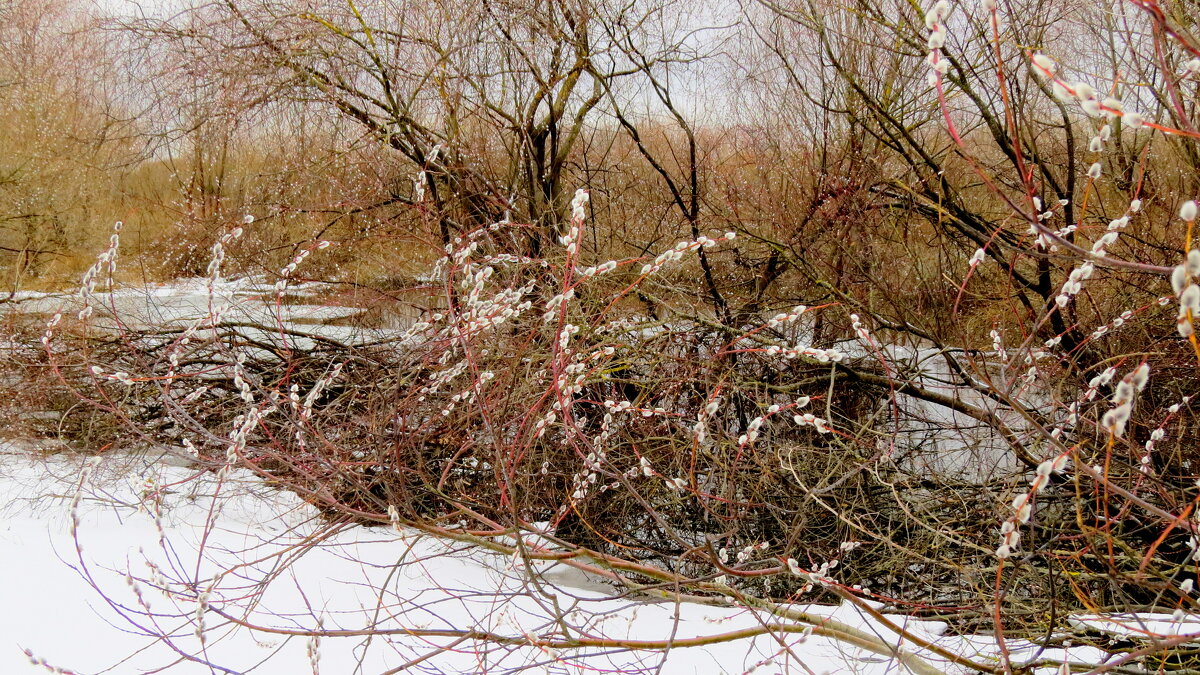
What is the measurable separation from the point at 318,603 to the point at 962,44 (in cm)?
384

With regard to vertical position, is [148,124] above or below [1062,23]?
below

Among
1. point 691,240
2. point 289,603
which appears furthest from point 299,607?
point 691,240

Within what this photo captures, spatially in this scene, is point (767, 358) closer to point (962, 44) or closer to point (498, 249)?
point (498, 249)

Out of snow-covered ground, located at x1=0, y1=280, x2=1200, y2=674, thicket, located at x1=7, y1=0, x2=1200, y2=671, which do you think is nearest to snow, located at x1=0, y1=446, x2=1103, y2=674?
snow-covered ground, located at x1=0, y1=280, x2=1200, y2=674

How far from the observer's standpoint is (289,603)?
8.45 feet

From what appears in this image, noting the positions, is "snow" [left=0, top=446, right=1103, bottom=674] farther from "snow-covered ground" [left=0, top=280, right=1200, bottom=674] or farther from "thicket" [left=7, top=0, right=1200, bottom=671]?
"thicket" [left=7, top=0, right=1200, bottom=671]

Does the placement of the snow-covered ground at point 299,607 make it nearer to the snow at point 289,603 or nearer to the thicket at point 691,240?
the snow at point 289,603

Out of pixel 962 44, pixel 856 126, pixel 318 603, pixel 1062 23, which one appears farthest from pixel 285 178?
pixel 1062 23

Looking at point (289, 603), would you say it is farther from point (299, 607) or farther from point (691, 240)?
point (691, 240)

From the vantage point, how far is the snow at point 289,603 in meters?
2.06

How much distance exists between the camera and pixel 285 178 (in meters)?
4.86

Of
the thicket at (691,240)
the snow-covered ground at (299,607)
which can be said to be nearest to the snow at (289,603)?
the snow-covered ground at (299,607)

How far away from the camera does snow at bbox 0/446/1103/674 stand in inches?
81.1

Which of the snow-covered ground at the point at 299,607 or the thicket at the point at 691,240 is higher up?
the thicket at the point at 691,240
